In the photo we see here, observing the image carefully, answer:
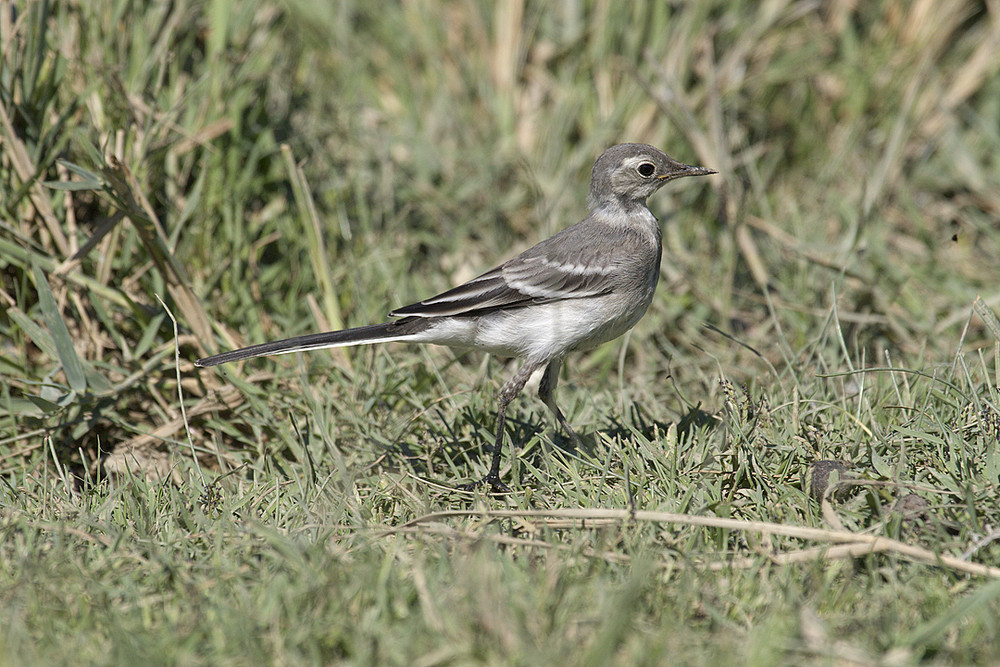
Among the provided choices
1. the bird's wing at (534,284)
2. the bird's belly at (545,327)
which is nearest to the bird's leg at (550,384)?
the bird's belly at (545,327)

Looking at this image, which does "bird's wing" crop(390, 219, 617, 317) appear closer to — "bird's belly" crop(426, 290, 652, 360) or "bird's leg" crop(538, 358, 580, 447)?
"bird's belly" crop(426, 290, 652, 360)

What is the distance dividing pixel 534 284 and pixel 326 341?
1.08 m

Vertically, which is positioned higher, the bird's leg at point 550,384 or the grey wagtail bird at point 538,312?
the grey wagtail bird at point 538,312

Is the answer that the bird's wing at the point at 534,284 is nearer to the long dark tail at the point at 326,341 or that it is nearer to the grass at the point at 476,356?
the long dark tail at the point at 326,341

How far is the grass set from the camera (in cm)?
314

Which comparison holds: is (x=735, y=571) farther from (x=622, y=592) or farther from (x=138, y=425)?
(x=138, y=425)

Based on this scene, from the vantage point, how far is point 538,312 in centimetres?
466

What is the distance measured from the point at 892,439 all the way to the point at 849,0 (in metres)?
4.71

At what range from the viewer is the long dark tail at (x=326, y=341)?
438 cm

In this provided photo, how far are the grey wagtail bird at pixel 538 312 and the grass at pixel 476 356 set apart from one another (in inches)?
15.2

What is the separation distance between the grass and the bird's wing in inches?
20.2

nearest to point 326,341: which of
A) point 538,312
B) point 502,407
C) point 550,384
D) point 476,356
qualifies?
point 502,407

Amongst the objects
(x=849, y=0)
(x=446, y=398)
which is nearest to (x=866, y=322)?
(x=446, y=398)

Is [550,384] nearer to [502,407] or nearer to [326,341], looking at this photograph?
[502,407]
